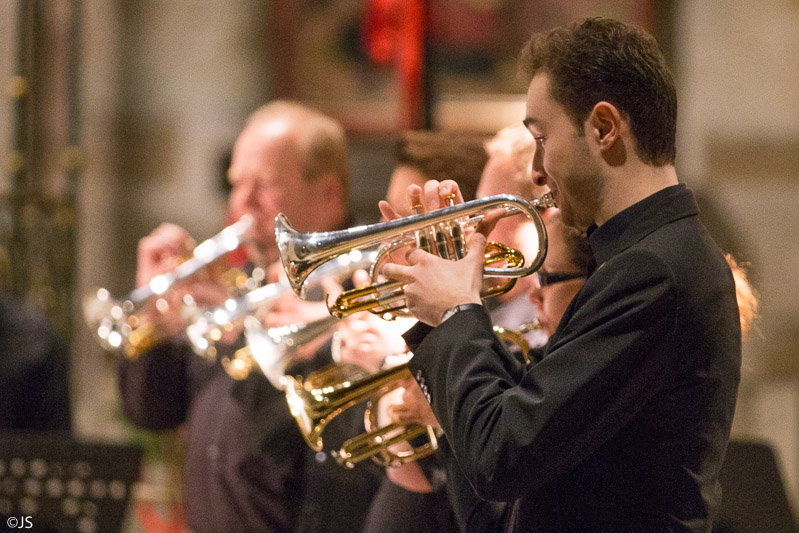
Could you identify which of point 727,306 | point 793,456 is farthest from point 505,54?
point 727,306

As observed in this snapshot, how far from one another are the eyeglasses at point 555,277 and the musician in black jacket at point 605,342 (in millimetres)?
348

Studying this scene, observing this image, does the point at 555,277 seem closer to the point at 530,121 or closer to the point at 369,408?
the point at 530,121

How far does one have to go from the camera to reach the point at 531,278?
95.3 inches

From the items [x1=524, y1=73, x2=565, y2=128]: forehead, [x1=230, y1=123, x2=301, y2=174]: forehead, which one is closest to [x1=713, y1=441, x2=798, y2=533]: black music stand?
[x1=524, y1=73, x2=565, y2=128]: forehead

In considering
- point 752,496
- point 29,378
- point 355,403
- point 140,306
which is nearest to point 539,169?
point 355,403

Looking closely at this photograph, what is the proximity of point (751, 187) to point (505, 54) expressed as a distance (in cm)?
156

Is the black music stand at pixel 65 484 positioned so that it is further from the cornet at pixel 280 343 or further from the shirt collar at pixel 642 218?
the shirt collar at pixel 642 218

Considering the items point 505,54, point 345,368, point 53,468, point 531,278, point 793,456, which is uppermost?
point 505,54

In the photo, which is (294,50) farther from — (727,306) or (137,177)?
(727,306)

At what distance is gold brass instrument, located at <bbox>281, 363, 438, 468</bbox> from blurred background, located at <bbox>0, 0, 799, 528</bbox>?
2.75m

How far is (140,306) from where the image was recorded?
373 centimetres

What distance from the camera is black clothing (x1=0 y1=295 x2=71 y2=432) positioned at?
3.84m

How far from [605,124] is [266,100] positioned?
421 centimetres

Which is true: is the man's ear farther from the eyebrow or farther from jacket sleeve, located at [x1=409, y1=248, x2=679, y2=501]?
jacket sleeve, located at [x1=409, y1=248, x2=679, y2=501]
